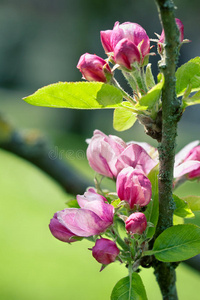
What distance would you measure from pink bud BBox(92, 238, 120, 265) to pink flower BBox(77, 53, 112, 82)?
0.16 m

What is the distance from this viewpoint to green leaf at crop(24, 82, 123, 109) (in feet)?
1.22

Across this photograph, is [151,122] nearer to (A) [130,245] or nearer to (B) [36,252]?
(A) [130,245]

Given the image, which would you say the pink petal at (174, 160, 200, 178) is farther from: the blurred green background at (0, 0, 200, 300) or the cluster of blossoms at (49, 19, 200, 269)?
the blurred green background at (0, 0, 200, 300)

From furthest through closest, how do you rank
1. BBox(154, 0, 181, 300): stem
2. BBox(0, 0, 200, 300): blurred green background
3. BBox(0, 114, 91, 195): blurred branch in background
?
BBox(0, 0, 200, 300): blurred green background
BBox(0, 114, 91, 195): blurred branch in background
BBox(154, 0, 181, 300): stem

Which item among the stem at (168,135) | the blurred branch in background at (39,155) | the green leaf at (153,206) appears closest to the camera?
the stem at (168,135)

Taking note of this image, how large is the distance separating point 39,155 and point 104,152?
0.65 m

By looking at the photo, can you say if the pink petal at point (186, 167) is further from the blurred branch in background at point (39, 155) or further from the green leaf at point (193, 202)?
the blurred branch in background at point (39, 155)

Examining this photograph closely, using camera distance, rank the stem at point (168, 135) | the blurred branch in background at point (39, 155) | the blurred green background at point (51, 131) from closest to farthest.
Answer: the stem at point (168, 135) < the blurred branch in background at point (39, 155) < the blurred green background at point (51, 131)

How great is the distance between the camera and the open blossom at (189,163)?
46cm

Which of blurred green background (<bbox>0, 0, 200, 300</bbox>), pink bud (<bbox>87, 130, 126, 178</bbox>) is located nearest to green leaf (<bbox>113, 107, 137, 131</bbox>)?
pink bud (<bbox>87, 130, 126, 178</bbox>)

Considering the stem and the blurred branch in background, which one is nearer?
the stem

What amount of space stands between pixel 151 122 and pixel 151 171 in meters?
0.06

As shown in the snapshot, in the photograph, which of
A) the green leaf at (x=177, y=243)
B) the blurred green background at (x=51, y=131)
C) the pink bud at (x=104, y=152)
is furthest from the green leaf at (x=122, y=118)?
the blurred green background at (x=51, y=131)

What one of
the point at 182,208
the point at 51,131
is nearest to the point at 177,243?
the point at 182,208
